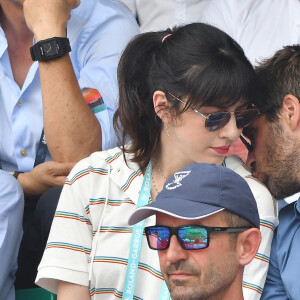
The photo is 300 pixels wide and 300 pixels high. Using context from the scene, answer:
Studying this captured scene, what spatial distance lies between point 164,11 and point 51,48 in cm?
126

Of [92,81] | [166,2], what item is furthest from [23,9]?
[166,2]

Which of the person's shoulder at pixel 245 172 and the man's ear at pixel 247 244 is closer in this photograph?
the man's ear at pixel 247 244

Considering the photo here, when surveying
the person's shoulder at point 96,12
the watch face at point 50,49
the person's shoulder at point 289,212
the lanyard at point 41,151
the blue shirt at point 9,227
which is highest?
the person's shoulder at point 96,12

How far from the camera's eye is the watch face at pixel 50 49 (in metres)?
3.84

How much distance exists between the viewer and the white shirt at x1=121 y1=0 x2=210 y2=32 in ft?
16.1

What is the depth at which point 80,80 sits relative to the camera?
13.5ft

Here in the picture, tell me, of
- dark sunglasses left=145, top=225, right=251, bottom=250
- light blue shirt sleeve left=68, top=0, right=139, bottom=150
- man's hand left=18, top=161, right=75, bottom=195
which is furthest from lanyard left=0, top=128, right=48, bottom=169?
dark sunglasses left=145, top=225, right=251, bottom=250

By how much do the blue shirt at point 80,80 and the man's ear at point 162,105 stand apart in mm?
630

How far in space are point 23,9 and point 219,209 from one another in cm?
207

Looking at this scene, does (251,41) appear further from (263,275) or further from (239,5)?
(263,275)

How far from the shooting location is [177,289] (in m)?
2.35

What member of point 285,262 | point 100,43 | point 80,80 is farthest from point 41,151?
point 285,262

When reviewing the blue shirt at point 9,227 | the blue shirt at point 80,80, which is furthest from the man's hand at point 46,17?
the blue shirt at point 9,227

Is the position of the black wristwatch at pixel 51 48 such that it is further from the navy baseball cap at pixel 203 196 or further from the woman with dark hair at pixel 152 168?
the navy baseball cap at pixel 203 196
